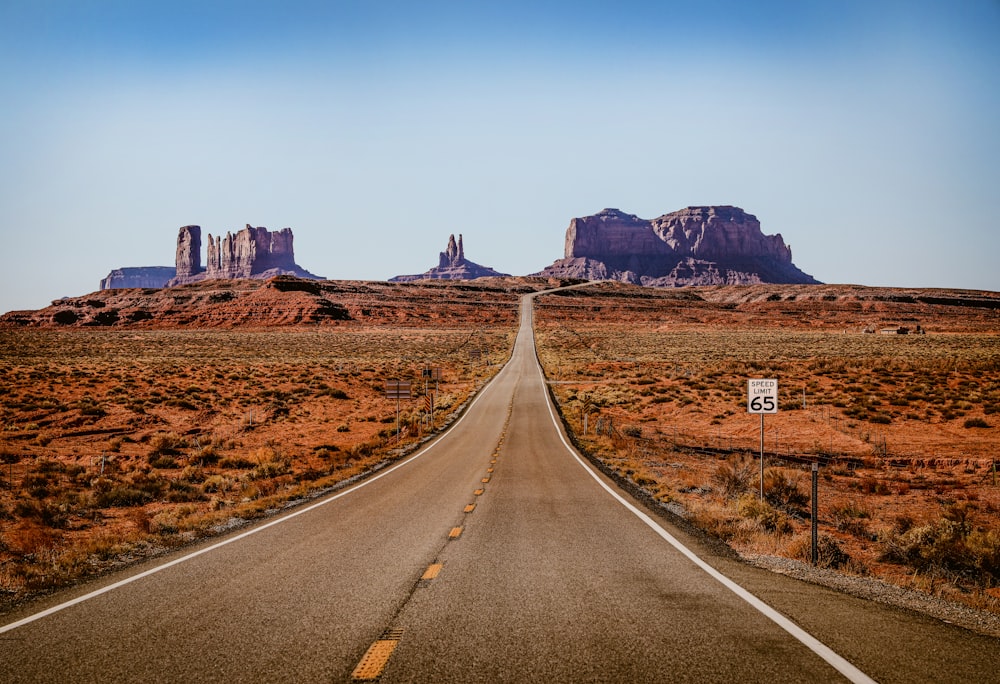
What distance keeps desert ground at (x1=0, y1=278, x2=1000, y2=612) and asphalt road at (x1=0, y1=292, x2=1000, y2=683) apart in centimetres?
185

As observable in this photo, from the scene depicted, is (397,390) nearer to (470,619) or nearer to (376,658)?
(470,619)

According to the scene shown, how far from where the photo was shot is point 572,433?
2630 cm

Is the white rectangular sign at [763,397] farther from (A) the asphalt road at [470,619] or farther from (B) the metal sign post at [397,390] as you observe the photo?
(B) the metal sign post at [397,390]

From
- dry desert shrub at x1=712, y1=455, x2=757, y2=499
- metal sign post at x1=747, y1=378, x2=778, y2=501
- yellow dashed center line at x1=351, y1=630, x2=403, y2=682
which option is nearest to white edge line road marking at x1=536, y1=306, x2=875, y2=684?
yellow dashed center line at x1=351, y1=630, x2=403, y2=682

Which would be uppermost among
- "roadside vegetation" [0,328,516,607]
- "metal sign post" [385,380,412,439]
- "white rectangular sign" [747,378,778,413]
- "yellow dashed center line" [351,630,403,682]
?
"white rectangular sign" [747,378,778,413]

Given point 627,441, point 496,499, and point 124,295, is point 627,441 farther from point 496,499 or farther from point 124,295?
point 124,295

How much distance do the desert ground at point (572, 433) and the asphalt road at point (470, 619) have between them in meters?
1.85

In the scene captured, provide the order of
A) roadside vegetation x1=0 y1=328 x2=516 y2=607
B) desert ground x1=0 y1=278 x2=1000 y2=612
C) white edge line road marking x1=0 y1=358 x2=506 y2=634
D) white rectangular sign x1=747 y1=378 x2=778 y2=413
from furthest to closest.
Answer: white rectangular sign x1=747 y1=378 x2=778 y2=413
roadside vegetation x1=0 y1=328 x2=516 y2=607
desert ground x1=0 y1=278 x2=1000 y2=612
white edge line road marking x1=0 y1=358 x2=506 y2=634

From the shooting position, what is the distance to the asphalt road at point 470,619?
14.9 ft

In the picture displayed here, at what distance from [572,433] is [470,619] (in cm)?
2105

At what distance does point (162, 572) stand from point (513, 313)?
408ft

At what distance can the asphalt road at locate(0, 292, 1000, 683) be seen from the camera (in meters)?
4.55

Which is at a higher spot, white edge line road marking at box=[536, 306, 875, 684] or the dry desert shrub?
white edge line road marking at box=[536, 306, 875, 684]

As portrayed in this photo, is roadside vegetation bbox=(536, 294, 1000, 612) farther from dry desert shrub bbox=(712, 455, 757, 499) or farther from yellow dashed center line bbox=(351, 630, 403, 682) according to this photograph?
yellow dashed center line bbox=(351, 630, 403, 682)
